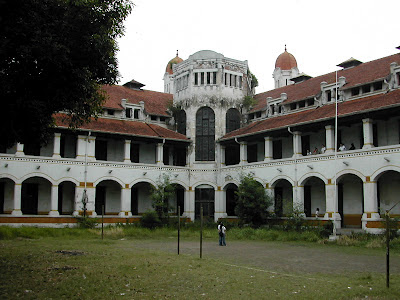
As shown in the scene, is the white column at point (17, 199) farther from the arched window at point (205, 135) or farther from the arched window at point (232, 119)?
the arched window at point (232, 119)

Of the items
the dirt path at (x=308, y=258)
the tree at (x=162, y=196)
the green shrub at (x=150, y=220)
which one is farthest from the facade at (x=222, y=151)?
the dirt path at (x=308, y=258)

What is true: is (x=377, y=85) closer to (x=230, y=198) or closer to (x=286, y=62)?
(x=230, y=198)

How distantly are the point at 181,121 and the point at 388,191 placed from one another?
17.5 meters

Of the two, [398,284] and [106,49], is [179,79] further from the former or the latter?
[398,284]

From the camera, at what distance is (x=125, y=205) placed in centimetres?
3238

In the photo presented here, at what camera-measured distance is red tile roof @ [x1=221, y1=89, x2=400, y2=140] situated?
24.5m

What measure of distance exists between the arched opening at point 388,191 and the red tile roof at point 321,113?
414 centimetres

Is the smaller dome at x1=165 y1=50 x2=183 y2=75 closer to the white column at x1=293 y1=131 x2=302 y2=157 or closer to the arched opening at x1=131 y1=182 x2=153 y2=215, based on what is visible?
→ the arched opening at x1=131 y1=182 x2=153 y2=215

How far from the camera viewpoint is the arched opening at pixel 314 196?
29969 mm

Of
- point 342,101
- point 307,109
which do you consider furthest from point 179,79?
point 342,101

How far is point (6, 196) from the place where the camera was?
1170 inches

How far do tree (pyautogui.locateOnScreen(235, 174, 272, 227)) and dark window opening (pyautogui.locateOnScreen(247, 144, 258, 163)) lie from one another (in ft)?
14.2

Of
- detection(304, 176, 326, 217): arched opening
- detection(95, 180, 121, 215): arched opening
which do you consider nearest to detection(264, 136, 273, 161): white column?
detection(304, 176, 326, 217): arched opening

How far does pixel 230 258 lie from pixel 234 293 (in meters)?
6.95
